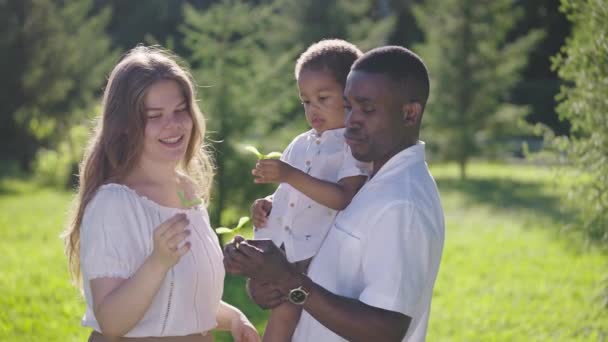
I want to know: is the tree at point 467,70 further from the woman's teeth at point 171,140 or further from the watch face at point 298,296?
the watch face at point 298,296

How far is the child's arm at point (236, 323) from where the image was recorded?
137 inches

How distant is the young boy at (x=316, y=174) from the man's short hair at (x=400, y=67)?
32.1 inches

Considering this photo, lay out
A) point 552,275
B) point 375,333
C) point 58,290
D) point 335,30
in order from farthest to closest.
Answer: point 335,30, point 552,275, point 58,290, point 375,333

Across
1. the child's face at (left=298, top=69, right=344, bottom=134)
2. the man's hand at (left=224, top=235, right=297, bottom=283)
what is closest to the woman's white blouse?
the man's hand at (left=224, top=235, right=297, bottom=283)

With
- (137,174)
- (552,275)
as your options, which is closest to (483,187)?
(552,275)

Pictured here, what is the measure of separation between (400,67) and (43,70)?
19.6 metres

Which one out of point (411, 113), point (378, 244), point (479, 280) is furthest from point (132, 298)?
point (479, 280)

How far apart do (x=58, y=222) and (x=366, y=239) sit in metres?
12.0

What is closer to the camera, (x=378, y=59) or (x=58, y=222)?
(x=378, y=59)

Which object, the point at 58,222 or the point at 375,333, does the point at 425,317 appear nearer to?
the point at 375,333

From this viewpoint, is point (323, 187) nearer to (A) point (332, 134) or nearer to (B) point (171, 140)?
(A) point (332, 134)

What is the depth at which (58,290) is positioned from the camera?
8.56 meters

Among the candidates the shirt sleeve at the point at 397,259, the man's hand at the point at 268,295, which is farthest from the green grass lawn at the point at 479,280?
the shirt sleeve at the point at 397,259

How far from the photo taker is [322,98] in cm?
371
